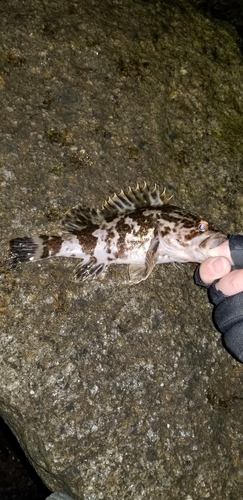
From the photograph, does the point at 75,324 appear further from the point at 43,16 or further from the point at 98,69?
the point at 43,16

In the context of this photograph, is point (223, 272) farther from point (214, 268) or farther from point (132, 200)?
point (132, 200)

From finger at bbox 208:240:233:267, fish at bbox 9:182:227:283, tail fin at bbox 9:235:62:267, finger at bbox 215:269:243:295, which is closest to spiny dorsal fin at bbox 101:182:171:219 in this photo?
fish at bbox 9:182:227:283

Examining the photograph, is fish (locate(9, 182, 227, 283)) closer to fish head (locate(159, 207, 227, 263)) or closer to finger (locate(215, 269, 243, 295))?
fish head (locate(159, 207, 227, 263))

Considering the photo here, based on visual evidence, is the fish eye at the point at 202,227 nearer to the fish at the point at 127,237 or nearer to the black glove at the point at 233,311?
the fish at the point at 127,237

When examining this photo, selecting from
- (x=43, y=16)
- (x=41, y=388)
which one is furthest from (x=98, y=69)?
(x=41, y=388)

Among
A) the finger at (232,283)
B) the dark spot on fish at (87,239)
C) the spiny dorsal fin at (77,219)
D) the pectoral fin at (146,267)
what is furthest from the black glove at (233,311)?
the spiny dorsal fin at (77,219)

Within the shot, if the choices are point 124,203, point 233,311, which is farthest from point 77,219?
point 233,311

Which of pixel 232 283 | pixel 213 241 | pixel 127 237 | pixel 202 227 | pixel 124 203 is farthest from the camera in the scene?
pixel 124 203
